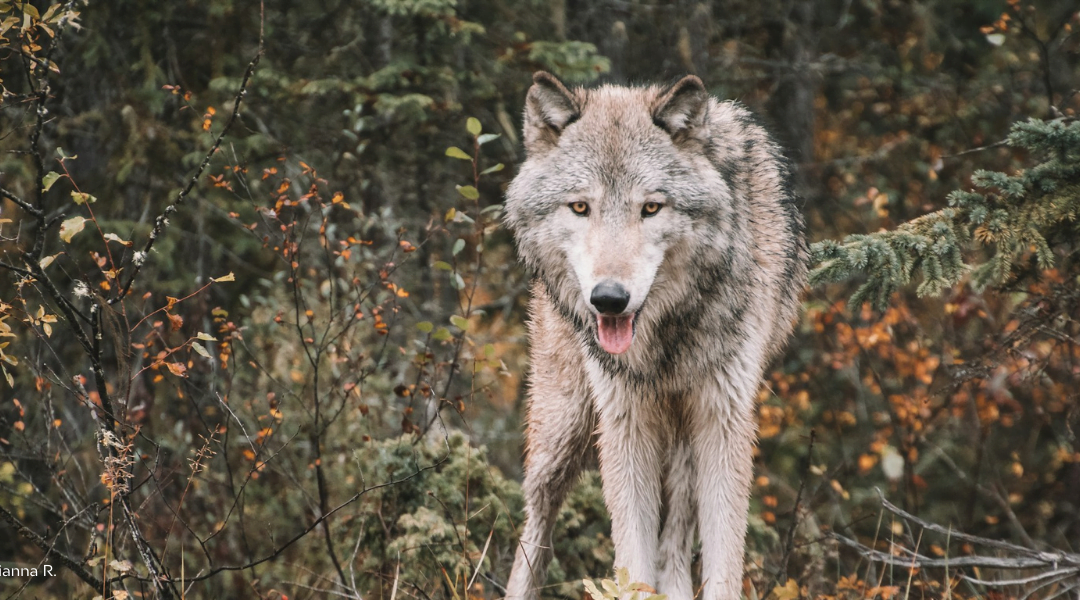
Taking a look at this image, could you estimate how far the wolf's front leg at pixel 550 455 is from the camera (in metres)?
4.86

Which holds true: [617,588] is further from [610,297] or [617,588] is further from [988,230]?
[988,230]

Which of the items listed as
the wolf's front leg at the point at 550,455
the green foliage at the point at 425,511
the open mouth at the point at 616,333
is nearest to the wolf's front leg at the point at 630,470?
the wolf's front leg at the point at 550,455

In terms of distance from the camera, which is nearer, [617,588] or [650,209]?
[617,588]

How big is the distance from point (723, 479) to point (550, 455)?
1082 millimetres

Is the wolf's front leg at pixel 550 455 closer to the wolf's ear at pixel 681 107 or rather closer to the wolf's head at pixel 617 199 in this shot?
the wolf's head at pixel 617 199

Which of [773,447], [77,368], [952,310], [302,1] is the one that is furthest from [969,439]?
[77,368]

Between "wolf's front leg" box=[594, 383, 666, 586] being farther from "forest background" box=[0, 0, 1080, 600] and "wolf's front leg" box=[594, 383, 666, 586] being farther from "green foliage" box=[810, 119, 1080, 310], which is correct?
"green foliage" box=[810, 119, 1080, 310]

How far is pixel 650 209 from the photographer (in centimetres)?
395

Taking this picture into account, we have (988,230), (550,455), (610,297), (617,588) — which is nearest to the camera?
(617,588)

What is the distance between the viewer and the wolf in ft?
13.0

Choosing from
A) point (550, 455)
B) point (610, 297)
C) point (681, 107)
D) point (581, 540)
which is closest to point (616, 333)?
point (610, 297)

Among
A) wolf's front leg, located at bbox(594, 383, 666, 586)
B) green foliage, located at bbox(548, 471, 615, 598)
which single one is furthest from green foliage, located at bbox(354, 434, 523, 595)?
wolf's front leg, located at bbox(594, 383, 666, 586)

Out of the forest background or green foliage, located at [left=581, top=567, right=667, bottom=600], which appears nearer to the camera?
green foliage, located at [left=581, top=567, right=667, bottom=600]

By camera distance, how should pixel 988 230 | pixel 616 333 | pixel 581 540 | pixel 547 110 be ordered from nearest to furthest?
1. pixel 616 333
2. pixel 988 230
3. pixel 547 110
4. pixel 581 540
